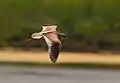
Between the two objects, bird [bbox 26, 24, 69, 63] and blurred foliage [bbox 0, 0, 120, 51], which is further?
blurred foliage [bbox 0, 0, 120, 51]

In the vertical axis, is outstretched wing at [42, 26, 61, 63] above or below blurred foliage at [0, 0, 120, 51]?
above

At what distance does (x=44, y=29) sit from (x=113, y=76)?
6.49 metres

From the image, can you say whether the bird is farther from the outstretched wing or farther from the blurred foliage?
the blurred foliage

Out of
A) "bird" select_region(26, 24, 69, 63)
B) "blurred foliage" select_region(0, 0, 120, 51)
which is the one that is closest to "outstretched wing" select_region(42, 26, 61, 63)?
"bird" select_region(26, 24, 69, 63)
